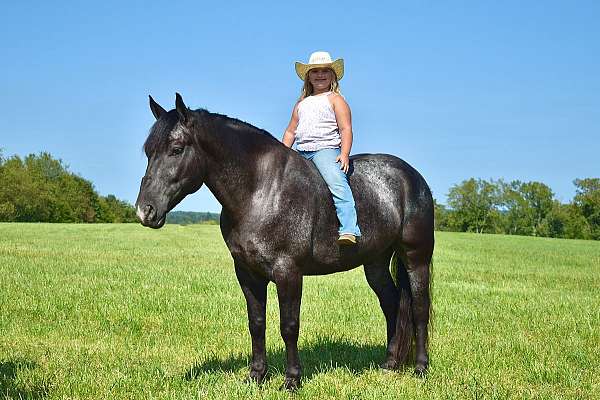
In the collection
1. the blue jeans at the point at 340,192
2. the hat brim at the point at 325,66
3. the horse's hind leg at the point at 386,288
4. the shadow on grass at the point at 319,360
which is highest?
the hat brim at the point at 325,66

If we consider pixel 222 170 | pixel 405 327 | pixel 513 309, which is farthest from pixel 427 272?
pixel 513 309

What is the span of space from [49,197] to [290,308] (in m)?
91.6

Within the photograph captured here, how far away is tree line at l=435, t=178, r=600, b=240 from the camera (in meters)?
97.6

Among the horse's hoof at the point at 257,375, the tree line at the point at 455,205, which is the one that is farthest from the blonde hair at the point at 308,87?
the tree line at the point at 455,205

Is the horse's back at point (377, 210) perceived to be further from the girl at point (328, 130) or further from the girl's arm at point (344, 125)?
the girl's arm at point (344, 125)

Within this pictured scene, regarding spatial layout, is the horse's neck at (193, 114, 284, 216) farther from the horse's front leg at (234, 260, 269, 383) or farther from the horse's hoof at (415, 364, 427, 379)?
the horse's hoof at (415, 364, 427, 379)

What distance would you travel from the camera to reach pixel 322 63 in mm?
5906

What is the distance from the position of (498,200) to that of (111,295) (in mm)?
110087

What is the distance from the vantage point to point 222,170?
5.27m

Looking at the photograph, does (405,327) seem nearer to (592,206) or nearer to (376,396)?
(376,396)

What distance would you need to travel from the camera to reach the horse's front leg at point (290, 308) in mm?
5234

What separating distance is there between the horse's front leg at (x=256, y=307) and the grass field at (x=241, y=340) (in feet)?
0.83

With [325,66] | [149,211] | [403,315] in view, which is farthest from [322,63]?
[403,315]

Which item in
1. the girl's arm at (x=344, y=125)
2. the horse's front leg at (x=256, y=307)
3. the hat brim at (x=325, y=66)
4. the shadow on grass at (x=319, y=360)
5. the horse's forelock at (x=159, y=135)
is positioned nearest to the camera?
the horse's forelock at (x=159, y=135)
